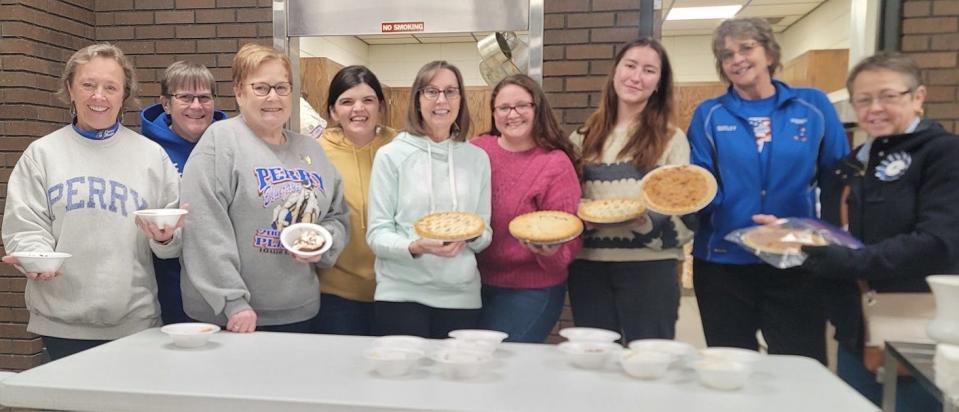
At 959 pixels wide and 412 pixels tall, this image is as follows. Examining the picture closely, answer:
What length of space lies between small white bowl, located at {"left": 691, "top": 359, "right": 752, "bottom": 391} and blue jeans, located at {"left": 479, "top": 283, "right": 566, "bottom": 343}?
87 centimetres

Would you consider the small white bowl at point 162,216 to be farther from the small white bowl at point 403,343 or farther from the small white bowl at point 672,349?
the small white bowl at point 672,349

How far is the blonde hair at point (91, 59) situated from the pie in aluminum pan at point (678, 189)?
1.82 metres

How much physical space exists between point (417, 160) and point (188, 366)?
1016 millimetres

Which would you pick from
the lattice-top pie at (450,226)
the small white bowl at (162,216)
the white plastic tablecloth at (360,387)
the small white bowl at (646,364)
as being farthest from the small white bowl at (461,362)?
the small white bowl at (162,216)

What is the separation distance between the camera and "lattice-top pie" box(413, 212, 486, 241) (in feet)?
6.46

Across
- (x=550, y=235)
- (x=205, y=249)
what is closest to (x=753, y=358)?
(x=550, y=235)

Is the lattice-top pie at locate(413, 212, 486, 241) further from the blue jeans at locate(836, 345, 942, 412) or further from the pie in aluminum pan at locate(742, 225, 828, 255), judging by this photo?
the blue jeans at locate(836, 345, 942, 412)

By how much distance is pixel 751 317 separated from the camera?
2330 mm

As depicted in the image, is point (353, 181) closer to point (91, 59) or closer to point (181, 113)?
point (181, 113)

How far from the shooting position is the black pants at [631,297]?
2299mm

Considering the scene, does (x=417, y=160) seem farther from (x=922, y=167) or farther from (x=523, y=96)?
(x=922, y=167)

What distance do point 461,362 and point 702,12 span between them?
22.4 feet

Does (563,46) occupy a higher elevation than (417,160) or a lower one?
higher

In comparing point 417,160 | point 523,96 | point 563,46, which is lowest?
point 417,160
